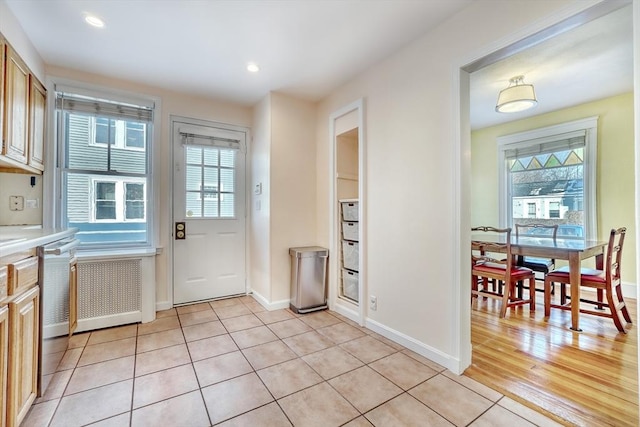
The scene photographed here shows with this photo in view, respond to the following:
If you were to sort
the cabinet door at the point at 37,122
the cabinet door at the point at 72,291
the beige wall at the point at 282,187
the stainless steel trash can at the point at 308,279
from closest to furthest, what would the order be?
the cabinet door at the point at 72,291 < the cabinet door at the point at 37,122 < the stainless steel trash can at the point at 308,279 < the beige wall at the point at 282,187

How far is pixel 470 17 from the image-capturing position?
191cm

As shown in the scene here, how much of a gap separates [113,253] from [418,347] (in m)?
2.93

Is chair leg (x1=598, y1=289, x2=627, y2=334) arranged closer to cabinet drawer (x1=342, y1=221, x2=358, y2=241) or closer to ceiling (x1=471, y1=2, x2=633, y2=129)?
ceiling (x1=471, y1=2, x2=633, y2=129)

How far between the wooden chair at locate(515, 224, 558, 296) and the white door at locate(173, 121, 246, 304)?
361 centimetres

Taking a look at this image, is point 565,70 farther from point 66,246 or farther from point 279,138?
point 66,246

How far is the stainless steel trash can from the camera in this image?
3182 millimetres

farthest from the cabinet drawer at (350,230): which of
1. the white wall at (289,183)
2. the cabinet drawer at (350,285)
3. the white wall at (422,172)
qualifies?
the white wall at (289,183)

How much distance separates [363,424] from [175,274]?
107 inches

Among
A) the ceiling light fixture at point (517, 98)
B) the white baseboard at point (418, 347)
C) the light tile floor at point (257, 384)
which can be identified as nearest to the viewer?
the light tile floor at point (257, 384)

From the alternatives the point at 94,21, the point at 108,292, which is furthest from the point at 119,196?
the point at 94,21

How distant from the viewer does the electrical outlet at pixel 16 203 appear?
2469 millimetres

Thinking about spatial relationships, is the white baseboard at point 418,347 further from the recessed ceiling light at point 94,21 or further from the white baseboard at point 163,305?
the recessed ceiling light at point 94,21

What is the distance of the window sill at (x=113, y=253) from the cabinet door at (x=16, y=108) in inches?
36.1

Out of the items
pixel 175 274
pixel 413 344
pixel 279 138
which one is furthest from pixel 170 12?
pixel 413 344
